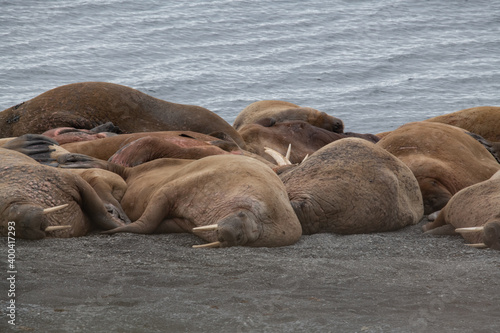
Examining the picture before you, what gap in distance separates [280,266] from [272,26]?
24986mm

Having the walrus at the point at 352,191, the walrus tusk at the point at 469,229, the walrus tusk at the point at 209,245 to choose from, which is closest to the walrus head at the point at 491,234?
the walrus tusk at the point at 469,229

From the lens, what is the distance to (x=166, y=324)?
10.8 feet

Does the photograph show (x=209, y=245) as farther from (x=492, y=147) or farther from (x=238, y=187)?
(x=492, y=147)

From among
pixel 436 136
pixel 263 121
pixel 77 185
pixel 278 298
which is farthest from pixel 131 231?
pixel 263 121

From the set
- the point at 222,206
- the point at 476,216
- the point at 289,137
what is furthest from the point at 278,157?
the point at 222,206

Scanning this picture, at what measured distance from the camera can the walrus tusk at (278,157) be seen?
308 inches

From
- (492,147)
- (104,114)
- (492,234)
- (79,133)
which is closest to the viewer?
(492,234)

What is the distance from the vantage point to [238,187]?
4.86m

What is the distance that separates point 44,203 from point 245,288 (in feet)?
5.62

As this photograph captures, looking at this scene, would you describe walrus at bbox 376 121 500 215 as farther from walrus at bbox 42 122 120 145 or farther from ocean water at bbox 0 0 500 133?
ocean water at bbox 0 0 500 133

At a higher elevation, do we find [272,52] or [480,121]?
[480,121]

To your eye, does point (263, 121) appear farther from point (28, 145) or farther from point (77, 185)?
point (77, 185)

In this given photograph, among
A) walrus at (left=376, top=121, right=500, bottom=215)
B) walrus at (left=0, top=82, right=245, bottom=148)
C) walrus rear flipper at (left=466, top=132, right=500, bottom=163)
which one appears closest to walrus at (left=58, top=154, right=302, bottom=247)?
walrus at (left=376, top=121, right=500, bottom=215)

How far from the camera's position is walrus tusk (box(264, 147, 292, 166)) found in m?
7.83
